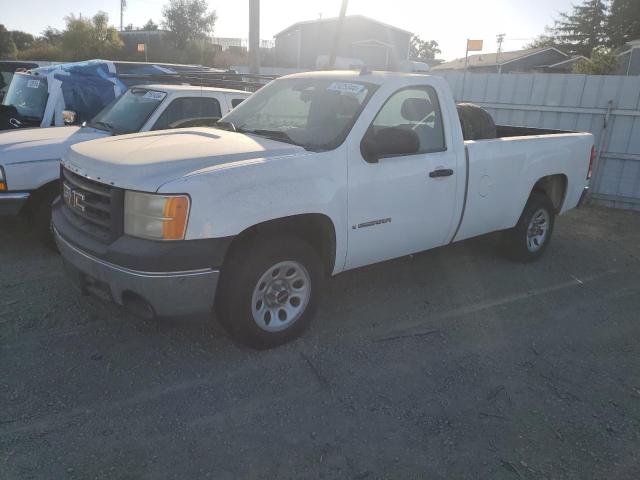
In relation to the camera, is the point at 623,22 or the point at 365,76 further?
the point at 623,22

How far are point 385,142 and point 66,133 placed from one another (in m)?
3.82

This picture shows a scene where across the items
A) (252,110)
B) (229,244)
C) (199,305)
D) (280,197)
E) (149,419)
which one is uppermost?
(252,110)

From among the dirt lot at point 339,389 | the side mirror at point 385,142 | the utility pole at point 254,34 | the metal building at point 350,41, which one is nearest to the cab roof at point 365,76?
the side mirror at point 385,142

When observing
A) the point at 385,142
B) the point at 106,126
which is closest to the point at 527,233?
the point at 385,142

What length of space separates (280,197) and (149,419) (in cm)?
151

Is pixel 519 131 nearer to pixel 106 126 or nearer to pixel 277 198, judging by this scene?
pixel 277 198

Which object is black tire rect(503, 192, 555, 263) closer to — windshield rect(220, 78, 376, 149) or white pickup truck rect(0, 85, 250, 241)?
windshield rect(220, 78, 376, 149)

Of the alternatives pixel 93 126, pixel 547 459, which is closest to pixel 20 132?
pixel 93 126

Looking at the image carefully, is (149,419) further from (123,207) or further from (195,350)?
(123,207)

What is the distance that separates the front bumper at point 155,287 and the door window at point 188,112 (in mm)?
3028

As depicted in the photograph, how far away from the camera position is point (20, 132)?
5848mm

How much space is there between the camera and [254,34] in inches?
426

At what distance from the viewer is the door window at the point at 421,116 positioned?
4.27 m

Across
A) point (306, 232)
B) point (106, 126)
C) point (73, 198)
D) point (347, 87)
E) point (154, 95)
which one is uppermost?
point (347, 87)
